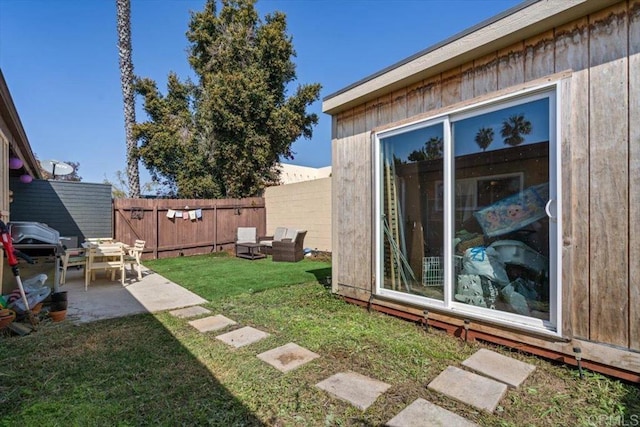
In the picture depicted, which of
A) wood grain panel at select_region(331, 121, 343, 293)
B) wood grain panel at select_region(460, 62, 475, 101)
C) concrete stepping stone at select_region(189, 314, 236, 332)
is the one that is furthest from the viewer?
wood grain panel at select_region(331, 121, 343, 293)

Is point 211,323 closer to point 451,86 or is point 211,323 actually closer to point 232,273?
point 232,273

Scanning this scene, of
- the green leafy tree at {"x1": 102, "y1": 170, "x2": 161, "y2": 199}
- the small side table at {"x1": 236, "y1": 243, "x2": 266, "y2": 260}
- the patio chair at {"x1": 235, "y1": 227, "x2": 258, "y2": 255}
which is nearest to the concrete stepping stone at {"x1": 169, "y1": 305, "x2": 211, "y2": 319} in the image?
the small side table at {"x1": 236, "y1": 243, "x2": 266, "y2": 260}

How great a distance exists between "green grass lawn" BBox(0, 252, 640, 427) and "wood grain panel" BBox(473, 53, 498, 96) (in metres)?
2.21

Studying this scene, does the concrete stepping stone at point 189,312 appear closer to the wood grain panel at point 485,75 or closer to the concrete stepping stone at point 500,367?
the concrete stepping stone at point 500,367

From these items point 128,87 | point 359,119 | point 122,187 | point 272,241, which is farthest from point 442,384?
point 122,187

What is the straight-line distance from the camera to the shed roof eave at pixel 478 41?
7.45 ft

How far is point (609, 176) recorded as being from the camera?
216 cm

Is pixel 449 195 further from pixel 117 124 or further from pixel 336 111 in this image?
pixel 117 124

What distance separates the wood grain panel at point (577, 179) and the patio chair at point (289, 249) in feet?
21.4

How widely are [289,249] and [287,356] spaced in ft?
18.9

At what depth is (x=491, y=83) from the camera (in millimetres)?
2746

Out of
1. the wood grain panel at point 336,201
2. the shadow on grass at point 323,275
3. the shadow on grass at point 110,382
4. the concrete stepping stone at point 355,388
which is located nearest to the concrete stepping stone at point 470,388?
the concrete stepping stone at point 355,388

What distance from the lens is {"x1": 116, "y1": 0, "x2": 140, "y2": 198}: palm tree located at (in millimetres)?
10953

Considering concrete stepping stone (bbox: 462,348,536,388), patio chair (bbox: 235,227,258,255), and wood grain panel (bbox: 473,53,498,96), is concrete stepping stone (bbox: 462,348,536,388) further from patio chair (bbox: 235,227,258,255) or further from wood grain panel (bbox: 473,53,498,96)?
patio chair (bbox: 235,227,258,255)
